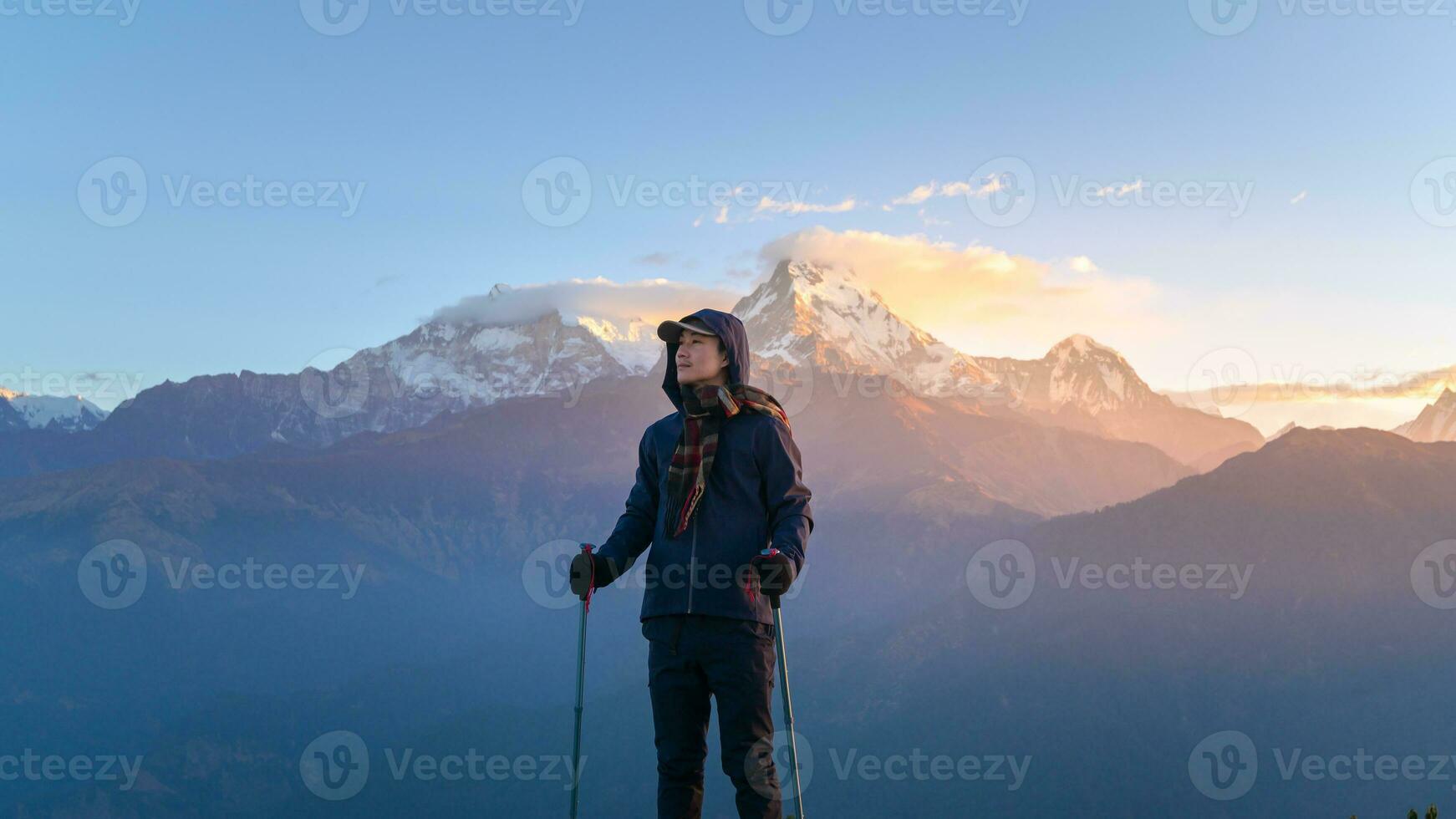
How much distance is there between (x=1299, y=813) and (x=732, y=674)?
221 meters

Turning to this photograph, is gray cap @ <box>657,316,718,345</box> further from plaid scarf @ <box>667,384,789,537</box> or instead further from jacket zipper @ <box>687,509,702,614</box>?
jacket zipper @ <box>687,509,702,614</box>

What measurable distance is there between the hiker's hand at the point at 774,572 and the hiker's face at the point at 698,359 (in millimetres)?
1193

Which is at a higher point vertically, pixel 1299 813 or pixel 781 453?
pixel 781 453

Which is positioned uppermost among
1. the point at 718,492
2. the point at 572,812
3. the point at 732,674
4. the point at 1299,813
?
the point at 718,492

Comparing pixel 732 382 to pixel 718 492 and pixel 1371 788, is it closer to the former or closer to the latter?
pixel 718 492

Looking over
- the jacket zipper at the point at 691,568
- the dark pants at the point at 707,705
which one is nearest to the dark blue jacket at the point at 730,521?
the jacket zipper at the point at 691,568

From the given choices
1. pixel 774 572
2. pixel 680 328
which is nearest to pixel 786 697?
pixel 774 572

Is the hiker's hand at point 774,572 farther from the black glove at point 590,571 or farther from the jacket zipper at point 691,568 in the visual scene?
the black glove at point 590,571

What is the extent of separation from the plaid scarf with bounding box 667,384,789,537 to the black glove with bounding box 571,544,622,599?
532 millimetres

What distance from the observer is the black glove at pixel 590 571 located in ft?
22.1

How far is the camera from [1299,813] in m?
194

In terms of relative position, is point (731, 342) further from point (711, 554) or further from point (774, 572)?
point (774, 572)

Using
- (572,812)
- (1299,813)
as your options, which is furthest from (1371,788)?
(572,812)

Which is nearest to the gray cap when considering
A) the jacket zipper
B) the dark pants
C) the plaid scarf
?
the plaid scarf
